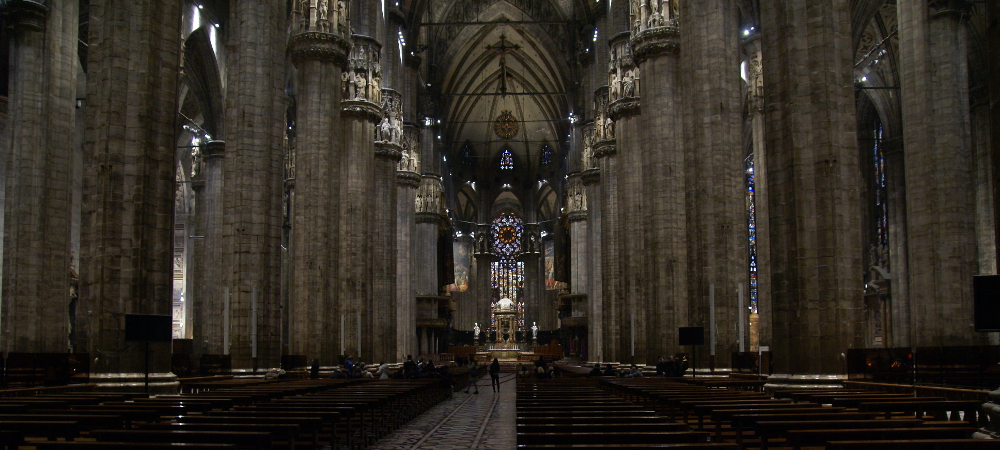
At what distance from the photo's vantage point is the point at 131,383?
589 inches

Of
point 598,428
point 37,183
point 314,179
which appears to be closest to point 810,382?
point 598,428

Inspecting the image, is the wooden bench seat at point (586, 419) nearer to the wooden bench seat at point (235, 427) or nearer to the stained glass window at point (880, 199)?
the wooden bench seat at point (235, 427)

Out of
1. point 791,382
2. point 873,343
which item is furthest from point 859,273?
point 873,343

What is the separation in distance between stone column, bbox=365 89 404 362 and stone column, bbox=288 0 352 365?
11.7 meters

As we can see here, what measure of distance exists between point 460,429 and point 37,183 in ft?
49.0

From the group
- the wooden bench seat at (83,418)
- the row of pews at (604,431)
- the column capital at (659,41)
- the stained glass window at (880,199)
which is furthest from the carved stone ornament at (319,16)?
the stained glass window at (880,199)

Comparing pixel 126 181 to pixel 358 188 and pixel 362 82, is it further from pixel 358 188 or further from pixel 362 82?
pixel 362 82

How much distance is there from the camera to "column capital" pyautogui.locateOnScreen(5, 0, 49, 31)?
23906 millimetres

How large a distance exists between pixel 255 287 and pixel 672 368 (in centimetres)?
1087

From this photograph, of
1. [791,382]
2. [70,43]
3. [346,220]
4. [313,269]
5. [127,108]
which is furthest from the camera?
[346,220]

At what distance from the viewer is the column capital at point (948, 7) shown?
2455 centimetres

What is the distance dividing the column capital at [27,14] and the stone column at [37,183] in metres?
0.02

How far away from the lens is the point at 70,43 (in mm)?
25047

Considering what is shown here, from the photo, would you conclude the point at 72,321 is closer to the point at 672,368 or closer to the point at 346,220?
the point at 346,220
